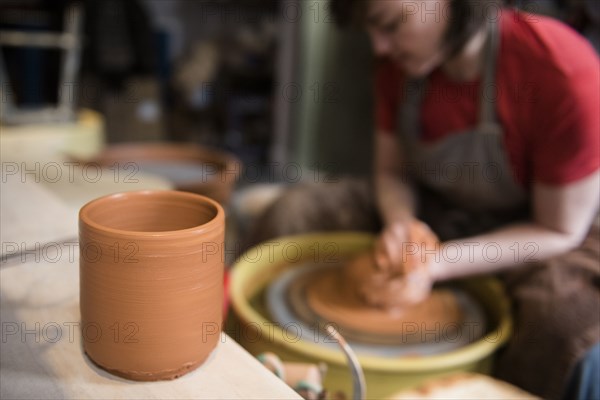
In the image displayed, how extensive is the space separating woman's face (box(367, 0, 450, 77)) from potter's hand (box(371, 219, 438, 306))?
0.33m

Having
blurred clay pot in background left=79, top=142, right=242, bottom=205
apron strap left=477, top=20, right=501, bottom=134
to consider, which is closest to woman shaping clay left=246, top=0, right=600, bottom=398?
apron strap left=477, top=20, right=501, bottom=134

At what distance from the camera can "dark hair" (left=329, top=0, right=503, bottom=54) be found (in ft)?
3.16

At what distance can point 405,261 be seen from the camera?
3.18ft

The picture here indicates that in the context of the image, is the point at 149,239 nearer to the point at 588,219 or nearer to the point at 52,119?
the point at 588,219

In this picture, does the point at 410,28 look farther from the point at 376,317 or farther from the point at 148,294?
the point at 148,294

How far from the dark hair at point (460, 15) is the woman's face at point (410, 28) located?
→ 0.5 inches

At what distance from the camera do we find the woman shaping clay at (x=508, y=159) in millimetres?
864

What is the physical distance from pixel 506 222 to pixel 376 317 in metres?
0.38

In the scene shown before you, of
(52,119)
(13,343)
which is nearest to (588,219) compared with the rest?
(13,343)

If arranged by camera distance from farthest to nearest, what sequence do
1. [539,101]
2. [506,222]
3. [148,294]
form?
[506,222] < [539,101] < [148,294]

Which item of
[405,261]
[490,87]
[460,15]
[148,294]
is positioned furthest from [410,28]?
[148,294]

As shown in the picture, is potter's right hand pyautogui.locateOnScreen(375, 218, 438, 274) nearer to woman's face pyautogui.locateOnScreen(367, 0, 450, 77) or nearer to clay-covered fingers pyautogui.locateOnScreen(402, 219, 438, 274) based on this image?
clay-covered fingers pyautogui.locateOnScreen(402, 219, 438, 274)

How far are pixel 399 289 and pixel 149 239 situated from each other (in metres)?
0.65

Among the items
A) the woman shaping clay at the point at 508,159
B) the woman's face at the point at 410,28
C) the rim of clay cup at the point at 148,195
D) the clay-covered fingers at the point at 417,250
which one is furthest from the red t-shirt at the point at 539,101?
the rim of clay cup at the point at 148,195
